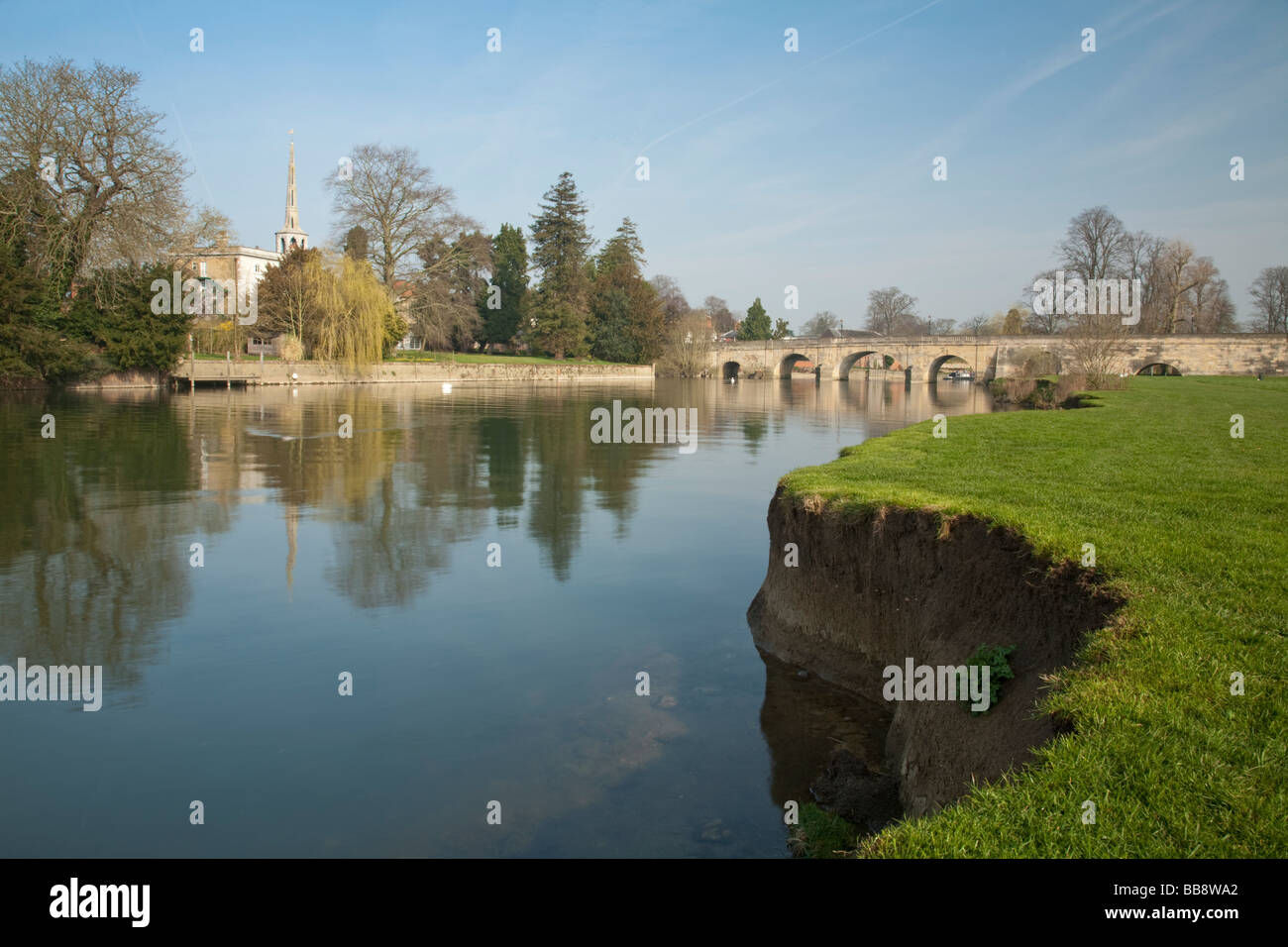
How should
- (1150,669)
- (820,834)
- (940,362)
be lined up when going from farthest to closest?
(940,362) < (820,834) < (1150,669)

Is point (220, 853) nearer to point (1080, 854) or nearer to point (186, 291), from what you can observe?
point (1080, 854)

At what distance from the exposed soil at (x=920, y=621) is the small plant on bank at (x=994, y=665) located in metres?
0.05

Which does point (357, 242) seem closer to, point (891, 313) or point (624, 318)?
point (624, 318)

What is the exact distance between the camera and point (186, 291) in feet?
143

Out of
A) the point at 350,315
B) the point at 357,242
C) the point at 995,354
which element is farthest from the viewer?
the point at 995,354

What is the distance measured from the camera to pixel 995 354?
81.4m

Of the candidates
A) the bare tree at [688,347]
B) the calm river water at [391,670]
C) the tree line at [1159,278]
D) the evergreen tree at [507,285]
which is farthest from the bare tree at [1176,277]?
the calm river water at [391,670]

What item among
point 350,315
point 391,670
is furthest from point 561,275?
point 391,670

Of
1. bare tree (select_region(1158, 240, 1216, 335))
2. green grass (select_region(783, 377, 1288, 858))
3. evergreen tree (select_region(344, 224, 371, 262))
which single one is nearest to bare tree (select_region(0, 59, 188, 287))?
evergreen tree (select_region(344, 224, 371, 262))

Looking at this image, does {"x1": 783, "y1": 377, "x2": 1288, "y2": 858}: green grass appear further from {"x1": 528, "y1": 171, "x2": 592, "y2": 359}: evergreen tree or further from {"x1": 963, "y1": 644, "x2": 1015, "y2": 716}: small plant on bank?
{"x1": 528, "y1": 171, "x2": 592, "y2": 359}: evergreen tree

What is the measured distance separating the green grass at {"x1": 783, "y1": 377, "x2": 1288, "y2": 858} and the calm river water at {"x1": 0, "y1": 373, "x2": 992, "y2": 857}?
205 cm

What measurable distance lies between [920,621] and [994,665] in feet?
5.18

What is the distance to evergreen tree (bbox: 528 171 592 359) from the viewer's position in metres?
83.7
